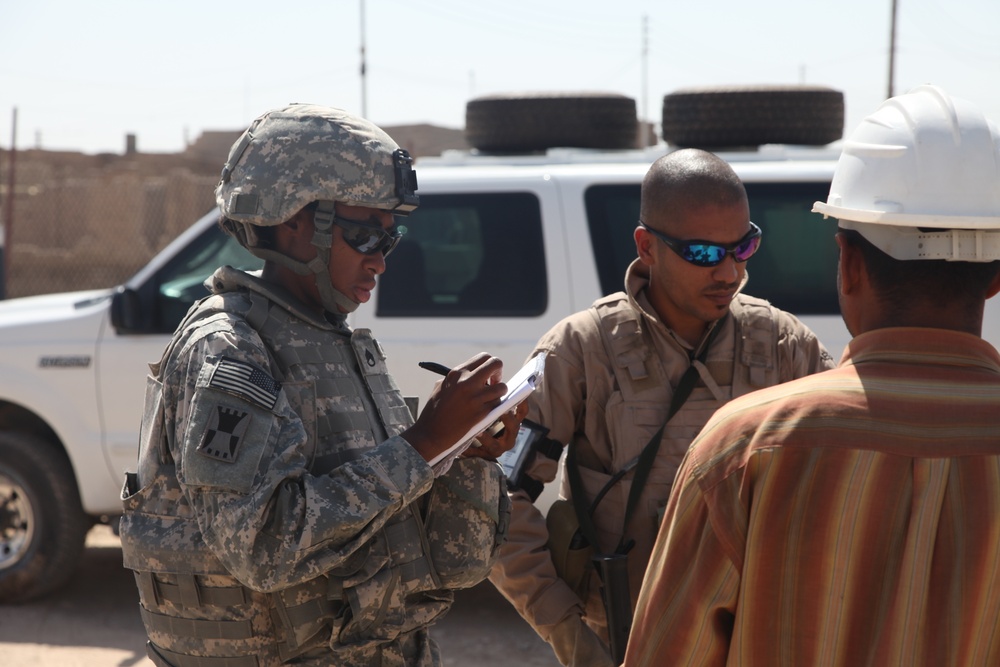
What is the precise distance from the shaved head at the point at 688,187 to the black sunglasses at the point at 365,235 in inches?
29.4

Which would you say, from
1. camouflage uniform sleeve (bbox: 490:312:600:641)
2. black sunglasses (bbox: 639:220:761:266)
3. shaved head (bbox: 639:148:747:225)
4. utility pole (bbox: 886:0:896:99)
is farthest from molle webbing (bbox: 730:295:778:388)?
utility pole (bbox: 886:0:896:99)

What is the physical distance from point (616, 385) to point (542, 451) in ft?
0.80

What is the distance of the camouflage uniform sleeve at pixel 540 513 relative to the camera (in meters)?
2.57

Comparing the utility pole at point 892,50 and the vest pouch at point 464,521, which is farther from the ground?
the utility pole at point 892,50

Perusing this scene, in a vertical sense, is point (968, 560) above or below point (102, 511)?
above

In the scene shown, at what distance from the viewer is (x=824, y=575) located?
55.7 inches

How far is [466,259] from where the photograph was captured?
16.8ft

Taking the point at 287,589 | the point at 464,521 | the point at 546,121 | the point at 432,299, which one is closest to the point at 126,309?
the point at 432,299

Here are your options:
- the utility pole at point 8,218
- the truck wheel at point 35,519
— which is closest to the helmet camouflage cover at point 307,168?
the truck wheel at point 35,519

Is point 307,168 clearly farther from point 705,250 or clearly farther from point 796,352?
point 796,352

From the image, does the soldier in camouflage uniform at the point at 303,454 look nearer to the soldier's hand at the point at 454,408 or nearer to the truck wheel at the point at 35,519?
the soldier's hand at the point at 454,408

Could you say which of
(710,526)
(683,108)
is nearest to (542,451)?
(710,526)

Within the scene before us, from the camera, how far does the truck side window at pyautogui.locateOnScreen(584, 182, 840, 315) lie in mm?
4875

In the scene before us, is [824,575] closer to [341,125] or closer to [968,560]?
[968,560]
